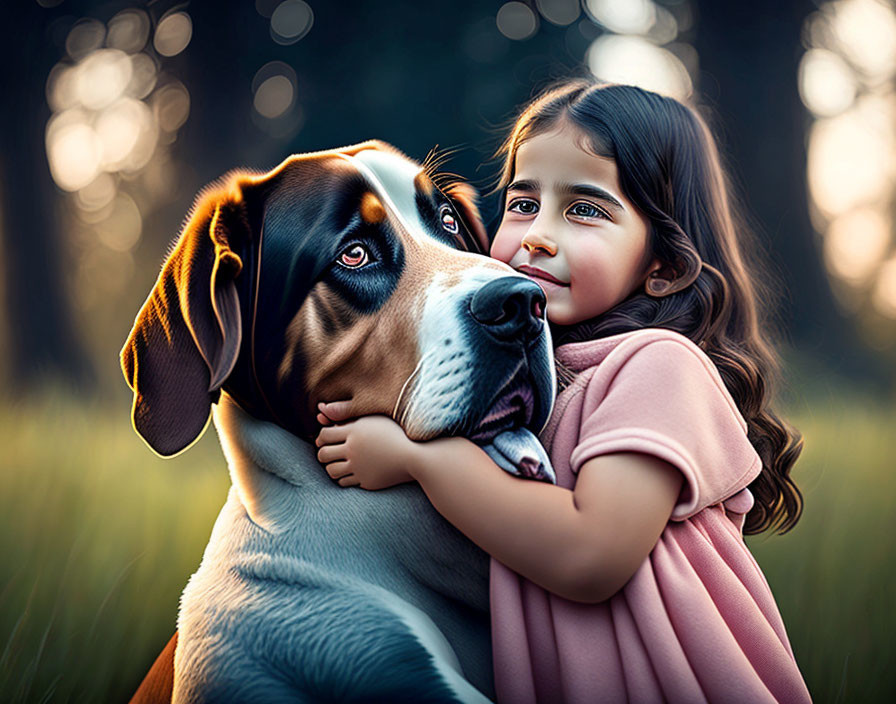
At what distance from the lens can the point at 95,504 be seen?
5.84ft

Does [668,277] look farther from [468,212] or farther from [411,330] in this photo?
[411,330]

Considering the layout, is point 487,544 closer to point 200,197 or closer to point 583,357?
point 583,357

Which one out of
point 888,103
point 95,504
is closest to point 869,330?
point 888,103

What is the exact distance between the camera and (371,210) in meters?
1.14

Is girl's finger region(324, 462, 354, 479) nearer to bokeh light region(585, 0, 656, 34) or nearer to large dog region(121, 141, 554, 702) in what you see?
large dog region(121, 141, 554, 702)

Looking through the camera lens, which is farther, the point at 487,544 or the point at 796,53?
the point at 796,53

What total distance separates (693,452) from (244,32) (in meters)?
1.51

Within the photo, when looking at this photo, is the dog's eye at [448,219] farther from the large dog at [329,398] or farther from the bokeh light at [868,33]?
the bokeh light at [868,33]

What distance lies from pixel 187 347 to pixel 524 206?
2.00 ft

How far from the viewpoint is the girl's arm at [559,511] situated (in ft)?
3.23

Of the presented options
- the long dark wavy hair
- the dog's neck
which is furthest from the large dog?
the long dark wavy hair

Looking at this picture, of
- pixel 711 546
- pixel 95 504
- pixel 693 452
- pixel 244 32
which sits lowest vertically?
pixel 95 504

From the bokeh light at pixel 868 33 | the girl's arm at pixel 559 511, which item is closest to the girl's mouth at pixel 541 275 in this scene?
the girl's arm at pixel 559 511

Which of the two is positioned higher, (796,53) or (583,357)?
(796,53)
